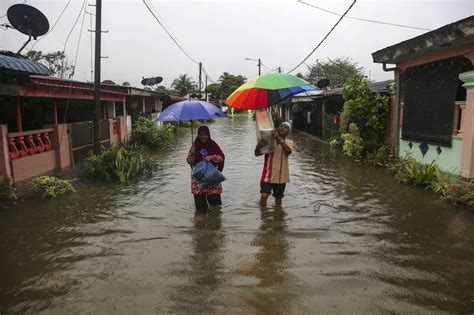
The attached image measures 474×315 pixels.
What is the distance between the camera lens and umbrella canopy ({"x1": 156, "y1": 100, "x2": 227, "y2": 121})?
6.09m

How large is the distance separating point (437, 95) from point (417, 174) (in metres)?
1.80

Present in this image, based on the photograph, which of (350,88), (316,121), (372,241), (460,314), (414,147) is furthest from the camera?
(316,121)

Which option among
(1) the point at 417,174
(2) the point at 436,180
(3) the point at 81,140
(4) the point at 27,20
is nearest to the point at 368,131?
(1) the point at 417,174

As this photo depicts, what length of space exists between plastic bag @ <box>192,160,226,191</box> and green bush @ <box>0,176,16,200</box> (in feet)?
12.8

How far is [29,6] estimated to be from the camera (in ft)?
33.1

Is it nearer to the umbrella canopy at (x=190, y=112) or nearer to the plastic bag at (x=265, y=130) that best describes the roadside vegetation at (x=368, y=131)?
the plastic bag at (x=265, y=130)

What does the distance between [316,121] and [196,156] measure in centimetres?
1622

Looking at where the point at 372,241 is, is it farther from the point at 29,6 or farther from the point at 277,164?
the point at 29,6

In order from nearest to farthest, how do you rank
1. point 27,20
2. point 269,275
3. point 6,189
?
point 269,275, point 6,189, point 27,20

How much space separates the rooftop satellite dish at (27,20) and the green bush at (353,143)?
9.53 m

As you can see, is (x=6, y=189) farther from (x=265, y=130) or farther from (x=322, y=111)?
(x=322, y=111)

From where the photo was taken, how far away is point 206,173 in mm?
5992

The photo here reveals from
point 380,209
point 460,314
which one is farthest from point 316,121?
point 460,314

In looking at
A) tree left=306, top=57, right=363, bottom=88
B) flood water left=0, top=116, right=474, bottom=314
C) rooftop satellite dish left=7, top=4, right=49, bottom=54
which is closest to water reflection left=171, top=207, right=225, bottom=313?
flood water left=0, top=116, right=474, bottom=314
